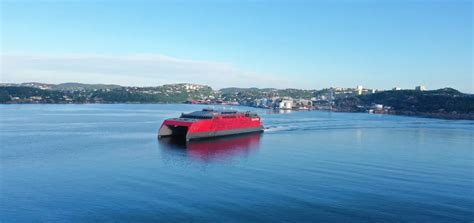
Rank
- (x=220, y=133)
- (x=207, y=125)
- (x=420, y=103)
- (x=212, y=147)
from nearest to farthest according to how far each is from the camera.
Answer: (x=212, y=147), (x=207, y=125), (x=220, y=133), (x=420, y=103)

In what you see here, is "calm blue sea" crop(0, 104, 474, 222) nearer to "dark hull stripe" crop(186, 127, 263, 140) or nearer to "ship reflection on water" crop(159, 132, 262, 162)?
"ship reflection on water" crop(159, 132, 262, 162)

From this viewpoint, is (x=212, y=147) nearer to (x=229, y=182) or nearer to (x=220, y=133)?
(x=220, y=133)

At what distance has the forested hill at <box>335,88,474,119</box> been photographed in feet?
348

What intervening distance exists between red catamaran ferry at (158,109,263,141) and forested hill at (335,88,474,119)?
68.0 meters

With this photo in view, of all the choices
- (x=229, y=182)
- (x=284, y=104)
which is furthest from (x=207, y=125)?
(x=284, y=104)

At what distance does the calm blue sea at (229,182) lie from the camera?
16359mm

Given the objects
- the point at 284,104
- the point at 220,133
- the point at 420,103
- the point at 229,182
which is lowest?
the point at 229,182

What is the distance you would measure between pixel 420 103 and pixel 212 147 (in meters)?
99.0

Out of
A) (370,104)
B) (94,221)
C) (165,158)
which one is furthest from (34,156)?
(370,104)

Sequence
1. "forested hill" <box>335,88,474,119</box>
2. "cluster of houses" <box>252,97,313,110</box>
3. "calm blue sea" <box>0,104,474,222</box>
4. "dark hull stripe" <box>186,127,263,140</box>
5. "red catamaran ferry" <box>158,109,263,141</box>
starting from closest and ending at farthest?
"calm blue sea" <box>0,104,474,222</box> < "dark hull stripe" <box>186,127,263,140</box> < "red catamaran ferry" <box>158,109,263,141</box> < "forested hill" <box>335,88,474,119</box> < "cluster of houses" <box>252,97,313,110</box>

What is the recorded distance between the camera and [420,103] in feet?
395

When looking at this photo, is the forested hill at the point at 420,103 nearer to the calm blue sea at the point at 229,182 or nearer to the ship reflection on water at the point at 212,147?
the ship reflection on water at the point at 212,147

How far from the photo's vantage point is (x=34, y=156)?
2784 centimetres

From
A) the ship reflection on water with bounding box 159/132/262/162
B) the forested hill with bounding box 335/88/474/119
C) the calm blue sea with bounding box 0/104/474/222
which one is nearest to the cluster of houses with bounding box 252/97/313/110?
the forested hill with bounding box 335/88/474/119
